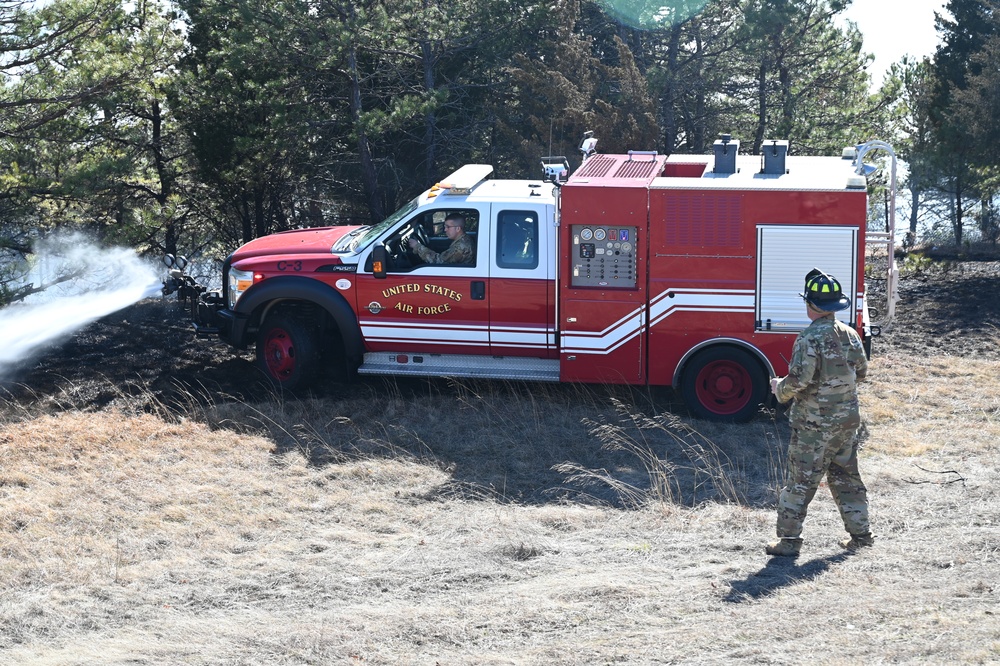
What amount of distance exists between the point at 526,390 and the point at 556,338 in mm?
900

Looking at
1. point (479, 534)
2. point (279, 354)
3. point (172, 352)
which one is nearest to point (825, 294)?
point (479, 534)

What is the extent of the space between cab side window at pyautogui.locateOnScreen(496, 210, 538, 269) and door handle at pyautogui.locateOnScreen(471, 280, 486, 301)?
25cm

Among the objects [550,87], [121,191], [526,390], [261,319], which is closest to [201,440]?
[261,319]

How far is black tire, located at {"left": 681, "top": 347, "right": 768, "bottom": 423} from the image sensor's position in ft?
32.3

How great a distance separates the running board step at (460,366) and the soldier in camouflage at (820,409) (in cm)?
389

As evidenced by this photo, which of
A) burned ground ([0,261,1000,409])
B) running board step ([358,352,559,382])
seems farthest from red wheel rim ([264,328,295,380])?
running board step ([358,352,559,382])

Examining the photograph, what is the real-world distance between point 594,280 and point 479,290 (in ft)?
3.76

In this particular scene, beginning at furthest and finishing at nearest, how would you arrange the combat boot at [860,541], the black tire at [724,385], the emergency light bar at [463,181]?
the emergency light bar at [463,181] → the black tire at [724,385] → the combat boot at [860,541]

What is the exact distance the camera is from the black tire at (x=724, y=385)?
9852mm

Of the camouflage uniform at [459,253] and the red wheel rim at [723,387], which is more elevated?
the camouflage uniform at [459,253]

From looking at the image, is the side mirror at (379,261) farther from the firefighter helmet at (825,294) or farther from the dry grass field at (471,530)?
the firefighter helmet at (825,294)

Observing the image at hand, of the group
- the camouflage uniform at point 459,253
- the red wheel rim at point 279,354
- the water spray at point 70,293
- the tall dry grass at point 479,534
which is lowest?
the tall dry grass at point 479,534

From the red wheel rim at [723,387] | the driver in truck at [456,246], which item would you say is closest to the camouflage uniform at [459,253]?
the driver in truck at [456,246]

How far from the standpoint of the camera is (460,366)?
10.5 metres
